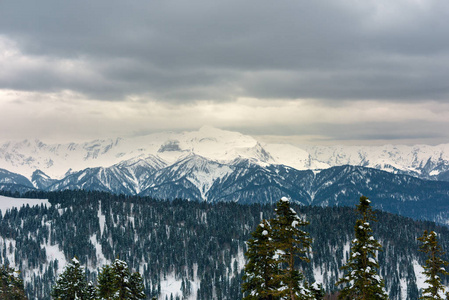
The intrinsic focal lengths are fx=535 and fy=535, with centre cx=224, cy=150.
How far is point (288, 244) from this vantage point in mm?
52219

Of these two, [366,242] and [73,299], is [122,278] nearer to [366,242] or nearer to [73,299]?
[73,299]

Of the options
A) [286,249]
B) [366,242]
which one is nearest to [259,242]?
[286,249]

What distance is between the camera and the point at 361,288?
2169 inches

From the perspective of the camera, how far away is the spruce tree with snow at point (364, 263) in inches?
2130

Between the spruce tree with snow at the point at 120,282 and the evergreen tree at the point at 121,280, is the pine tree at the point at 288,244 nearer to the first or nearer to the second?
the evergreen tree at the point at 121,280

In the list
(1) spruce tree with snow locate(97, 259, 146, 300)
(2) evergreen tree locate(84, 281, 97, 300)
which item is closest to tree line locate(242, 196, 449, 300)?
(1) spruce tree with snow locate(97, 259, 146, 300)

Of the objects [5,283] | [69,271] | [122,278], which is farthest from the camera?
[5,283]

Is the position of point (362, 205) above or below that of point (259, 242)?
above

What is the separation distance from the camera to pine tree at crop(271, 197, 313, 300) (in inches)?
2032

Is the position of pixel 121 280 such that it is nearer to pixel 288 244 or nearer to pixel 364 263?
pixel 288 244

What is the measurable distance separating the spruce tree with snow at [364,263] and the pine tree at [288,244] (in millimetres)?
5282

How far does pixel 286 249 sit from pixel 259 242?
295 cm

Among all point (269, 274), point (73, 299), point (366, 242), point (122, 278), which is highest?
point (366, 242)

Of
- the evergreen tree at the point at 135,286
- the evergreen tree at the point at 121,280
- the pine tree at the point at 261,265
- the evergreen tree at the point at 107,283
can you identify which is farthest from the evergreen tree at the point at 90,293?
the pine tree at the point at 261,265
